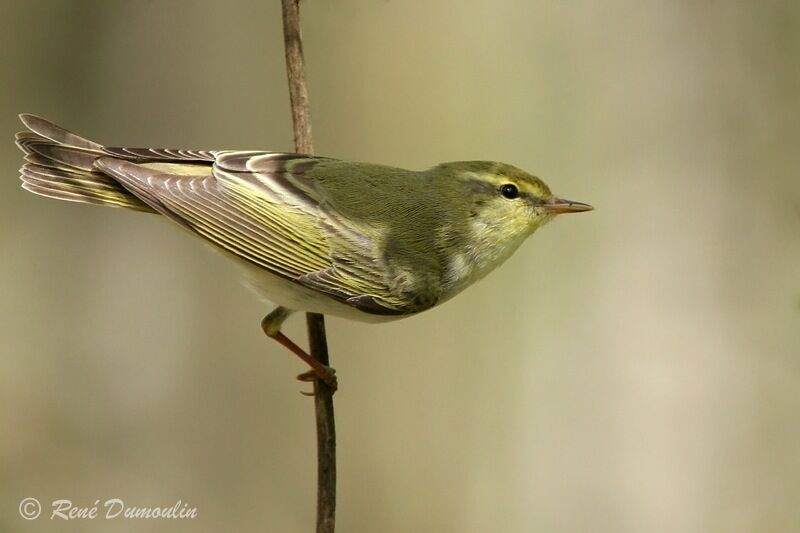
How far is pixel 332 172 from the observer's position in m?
2.69

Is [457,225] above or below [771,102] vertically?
below

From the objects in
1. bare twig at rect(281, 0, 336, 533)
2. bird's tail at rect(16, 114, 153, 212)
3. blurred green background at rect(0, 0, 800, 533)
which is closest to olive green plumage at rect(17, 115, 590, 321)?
bird's tail at rect(16, 114, 153, 212)

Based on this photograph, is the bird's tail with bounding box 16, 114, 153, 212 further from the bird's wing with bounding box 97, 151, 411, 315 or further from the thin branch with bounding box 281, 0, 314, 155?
the thin branch with bounding box 281, 0, 314, 155

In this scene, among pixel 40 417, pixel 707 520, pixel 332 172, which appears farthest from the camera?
pixel 707 520

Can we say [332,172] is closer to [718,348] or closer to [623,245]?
[623,245]

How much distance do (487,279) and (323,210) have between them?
6.38 ft

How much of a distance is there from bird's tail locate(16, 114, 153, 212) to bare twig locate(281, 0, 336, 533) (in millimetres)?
572

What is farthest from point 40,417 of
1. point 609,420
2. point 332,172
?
point 609,420

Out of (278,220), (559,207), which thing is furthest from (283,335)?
(559,207)

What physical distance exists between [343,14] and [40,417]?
2551mm

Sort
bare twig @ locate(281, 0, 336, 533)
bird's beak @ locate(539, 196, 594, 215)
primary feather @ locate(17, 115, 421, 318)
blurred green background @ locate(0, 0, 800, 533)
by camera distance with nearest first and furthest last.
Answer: bare twig @ locate(281, 0, 336, 533), primary feather @ locate(17, 115, 421, 318), bird's beak @ locate(539, 196, 594, 215), blurred green background @ locate(0, 0, 800, 533)

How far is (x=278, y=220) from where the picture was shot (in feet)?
8.57

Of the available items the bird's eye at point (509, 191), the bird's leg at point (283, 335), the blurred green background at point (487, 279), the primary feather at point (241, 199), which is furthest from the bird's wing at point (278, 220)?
the blurred green background at point (487, 279)

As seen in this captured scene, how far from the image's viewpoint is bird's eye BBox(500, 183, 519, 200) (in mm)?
2701
